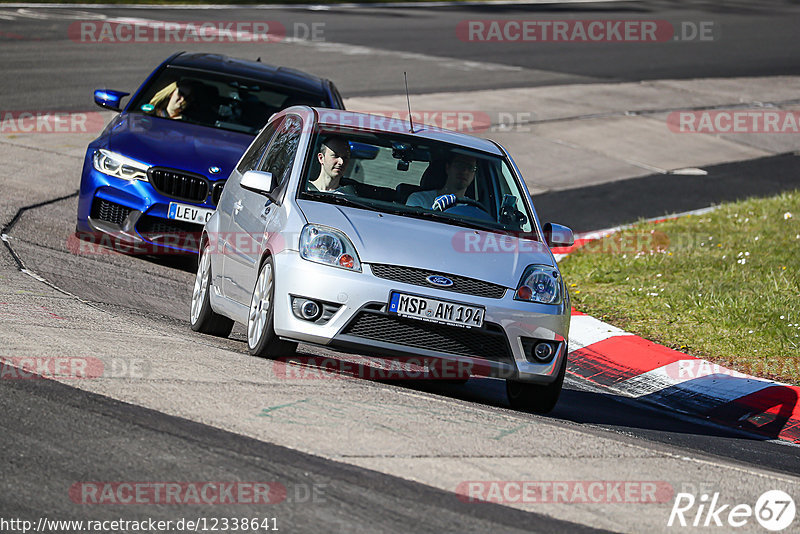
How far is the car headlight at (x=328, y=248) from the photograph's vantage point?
22.1ft

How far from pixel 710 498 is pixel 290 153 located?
365 cm

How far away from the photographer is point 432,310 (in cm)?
666

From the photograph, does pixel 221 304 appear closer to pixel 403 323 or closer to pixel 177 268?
pixel 403 323

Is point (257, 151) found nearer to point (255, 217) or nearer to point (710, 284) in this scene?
point (255, 217)

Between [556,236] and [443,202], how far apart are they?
761 mm

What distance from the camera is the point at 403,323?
21.9 ft

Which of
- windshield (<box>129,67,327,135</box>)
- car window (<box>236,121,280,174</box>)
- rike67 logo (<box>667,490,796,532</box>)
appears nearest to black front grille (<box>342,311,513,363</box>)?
rike67 logo (<box>667,490,796,532</box>)

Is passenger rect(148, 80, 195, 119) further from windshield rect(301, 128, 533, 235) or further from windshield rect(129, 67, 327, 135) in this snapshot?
windshield rect(301, 128, 533, 235)

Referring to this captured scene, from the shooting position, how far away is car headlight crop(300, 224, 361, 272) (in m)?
6.74

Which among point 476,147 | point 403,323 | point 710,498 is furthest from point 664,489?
point 476,147

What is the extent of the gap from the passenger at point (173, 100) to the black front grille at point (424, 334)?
525 cm

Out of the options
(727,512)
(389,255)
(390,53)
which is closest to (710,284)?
(389,255)

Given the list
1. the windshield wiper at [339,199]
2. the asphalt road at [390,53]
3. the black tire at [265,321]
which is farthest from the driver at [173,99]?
the asphalt road at [390,53]

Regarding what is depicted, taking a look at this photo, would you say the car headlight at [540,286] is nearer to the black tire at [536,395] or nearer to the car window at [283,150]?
the black tire at [536,395]
